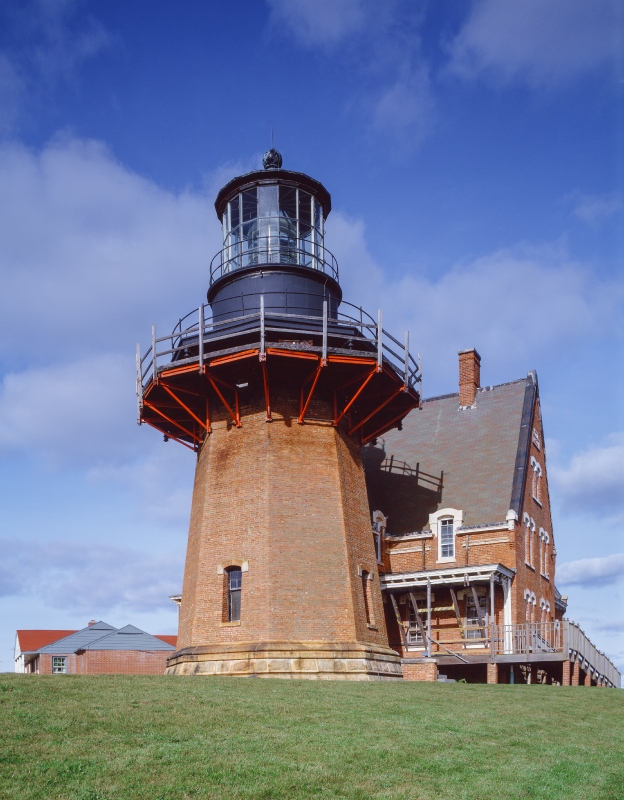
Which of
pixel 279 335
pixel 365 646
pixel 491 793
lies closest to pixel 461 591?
pixel 365 646

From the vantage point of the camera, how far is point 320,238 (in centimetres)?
2575

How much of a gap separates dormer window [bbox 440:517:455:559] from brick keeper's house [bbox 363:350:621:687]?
0.04 meters

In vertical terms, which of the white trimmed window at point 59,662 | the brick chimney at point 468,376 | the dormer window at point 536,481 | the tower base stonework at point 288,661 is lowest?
the white trimmed window at point 59,662

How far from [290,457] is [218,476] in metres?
2.10

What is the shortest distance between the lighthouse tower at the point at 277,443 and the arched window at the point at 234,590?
3cm

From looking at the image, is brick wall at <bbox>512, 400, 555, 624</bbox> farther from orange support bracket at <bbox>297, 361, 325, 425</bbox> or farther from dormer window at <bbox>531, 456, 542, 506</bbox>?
orange support bracket at <bbox>297, 361, 325, 425</bbox>

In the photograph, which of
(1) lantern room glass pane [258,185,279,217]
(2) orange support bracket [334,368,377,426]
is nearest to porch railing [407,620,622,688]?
(2) orange support bracket [334,368,377,426]

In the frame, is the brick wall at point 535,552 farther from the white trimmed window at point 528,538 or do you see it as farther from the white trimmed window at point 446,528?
the white trimmed window at point 446,528

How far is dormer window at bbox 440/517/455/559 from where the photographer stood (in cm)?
2983

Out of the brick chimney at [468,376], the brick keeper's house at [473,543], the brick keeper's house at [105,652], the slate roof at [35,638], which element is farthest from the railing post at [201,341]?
the slate roof at [35,638]

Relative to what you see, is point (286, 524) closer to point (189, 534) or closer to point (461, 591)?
point (189, 534)

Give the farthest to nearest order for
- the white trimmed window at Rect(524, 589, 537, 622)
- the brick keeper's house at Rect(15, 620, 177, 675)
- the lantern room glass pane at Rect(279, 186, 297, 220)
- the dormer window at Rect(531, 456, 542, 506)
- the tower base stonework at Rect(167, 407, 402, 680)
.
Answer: the brick keeper's house at Rect(15, 620, 177, 675) < the dormer window at Rect(531, 456, 542, 506) < the white trimmed window at Rect(524, 589, 537, 622) < the lantern room glass pane at Rect(279, 186, 297, 220) < the tower base stonework at Rect(167, 407, 402, 680)

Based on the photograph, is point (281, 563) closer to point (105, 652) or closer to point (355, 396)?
point (355, 396)

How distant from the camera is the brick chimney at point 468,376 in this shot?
35.2 m
